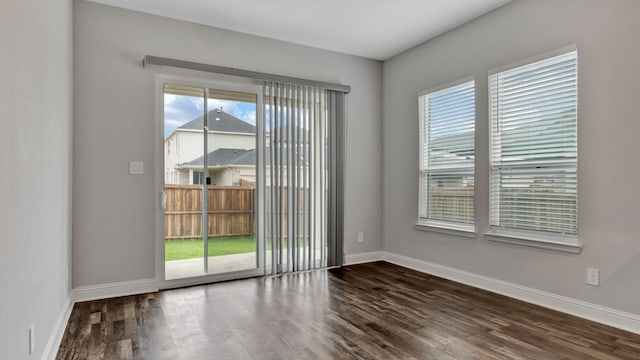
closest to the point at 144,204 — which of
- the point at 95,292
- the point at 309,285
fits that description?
the point at 95,292

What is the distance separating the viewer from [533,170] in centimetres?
339

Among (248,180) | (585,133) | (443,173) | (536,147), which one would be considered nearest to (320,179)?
(248,180)

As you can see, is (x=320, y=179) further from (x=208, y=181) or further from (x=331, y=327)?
(x=331, y=327)

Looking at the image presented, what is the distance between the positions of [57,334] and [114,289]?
110cm

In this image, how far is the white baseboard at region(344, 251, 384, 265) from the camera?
A: 196 inches

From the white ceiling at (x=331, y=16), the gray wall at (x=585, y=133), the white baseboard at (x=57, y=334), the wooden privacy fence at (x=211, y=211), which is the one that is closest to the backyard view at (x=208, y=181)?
the wooden privacy fence at (x=211, y=211)

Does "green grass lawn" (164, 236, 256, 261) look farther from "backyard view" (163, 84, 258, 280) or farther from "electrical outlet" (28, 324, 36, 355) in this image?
"electrical outlet" (28, 324, 36, 355)

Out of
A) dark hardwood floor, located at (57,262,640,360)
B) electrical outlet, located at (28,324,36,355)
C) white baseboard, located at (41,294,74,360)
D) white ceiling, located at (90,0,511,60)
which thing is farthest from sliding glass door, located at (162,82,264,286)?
electrical outlet, located at (28,324,36,355)

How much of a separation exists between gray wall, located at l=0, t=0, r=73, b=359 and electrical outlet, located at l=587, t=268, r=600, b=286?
3712 millimetres

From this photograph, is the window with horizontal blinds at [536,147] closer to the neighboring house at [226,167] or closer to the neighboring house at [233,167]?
the neighboring house at [233,167]

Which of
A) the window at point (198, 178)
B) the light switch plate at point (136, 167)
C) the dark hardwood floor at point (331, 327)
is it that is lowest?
the dark hardwood floor at point (331, 327)

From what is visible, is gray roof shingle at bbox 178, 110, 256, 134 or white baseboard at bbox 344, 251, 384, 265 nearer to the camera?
gray roof shingle at bbox 178, 110, 256, 134

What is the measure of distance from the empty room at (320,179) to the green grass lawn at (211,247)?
0.08 ft

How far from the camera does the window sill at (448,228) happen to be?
3.99 meters
